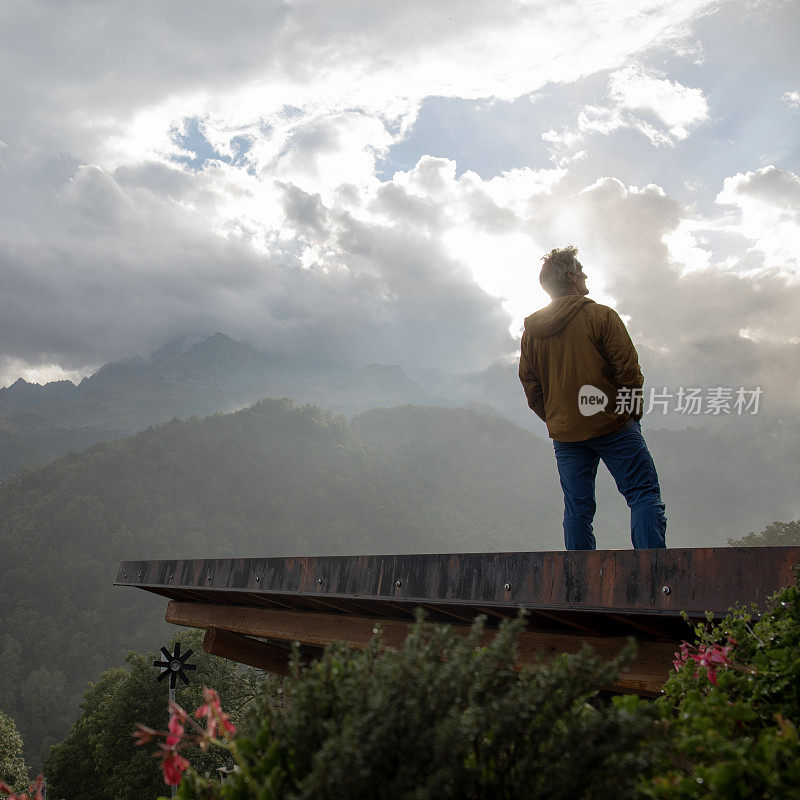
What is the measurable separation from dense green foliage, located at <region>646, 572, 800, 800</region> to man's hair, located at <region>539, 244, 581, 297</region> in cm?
230

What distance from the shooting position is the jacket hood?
3.64 m

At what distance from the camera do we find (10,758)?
1188 inches

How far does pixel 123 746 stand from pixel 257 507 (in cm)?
10757

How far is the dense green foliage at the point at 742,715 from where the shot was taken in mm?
1158

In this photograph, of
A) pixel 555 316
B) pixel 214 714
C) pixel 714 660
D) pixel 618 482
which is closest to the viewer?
pixel 214 714

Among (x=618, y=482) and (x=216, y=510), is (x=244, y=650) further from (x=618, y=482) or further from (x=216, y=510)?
(x=216, y=510)

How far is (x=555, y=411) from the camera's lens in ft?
12.0

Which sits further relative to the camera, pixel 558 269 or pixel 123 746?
pixel 123 746

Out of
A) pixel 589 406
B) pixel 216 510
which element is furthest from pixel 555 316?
pixel 216 510

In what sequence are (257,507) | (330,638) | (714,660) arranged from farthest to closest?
(257,507)
(330,638)
(714,660)

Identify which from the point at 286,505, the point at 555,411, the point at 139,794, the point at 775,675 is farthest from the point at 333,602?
the point at 286,505

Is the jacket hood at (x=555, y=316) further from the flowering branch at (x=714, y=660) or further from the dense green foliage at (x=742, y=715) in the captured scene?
the flowering branch at (x=714, y=660)

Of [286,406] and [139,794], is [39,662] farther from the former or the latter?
[286,406]

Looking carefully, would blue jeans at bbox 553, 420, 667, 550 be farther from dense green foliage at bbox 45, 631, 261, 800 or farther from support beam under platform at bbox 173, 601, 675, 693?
dense green foliage at bbox 45, 631, 261, 800
